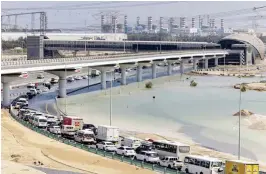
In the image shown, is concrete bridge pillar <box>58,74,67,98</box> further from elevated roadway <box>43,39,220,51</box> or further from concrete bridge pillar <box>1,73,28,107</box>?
elevated roadway <box>43,39,220,51</box>

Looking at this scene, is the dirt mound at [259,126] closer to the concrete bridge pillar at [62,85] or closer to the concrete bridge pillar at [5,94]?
the concrete bridge pillar at [5,94]

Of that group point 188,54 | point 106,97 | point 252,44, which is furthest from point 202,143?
point 252,44

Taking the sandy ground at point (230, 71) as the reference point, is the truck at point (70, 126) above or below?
above

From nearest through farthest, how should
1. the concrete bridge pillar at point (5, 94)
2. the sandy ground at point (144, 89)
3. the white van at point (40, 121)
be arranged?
the sandy ground at point (144, 89), the white van at point (40, 121), the concrete bridge pillar at point (5, 94)

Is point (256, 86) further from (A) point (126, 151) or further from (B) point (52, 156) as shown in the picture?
(B) point (52, 156)

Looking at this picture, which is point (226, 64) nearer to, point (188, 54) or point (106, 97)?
point (188, 54)

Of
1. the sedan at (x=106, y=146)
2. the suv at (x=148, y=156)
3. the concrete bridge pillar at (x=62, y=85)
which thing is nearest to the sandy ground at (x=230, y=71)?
the concrete bridge pillar at (x=62, y=85)

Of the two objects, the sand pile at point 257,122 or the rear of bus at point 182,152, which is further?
the sand pile at point 257,122

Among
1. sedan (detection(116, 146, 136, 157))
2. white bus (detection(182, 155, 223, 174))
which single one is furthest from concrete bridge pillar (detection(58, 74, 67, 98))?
white bus (detection(182, 155, 223, 174))
